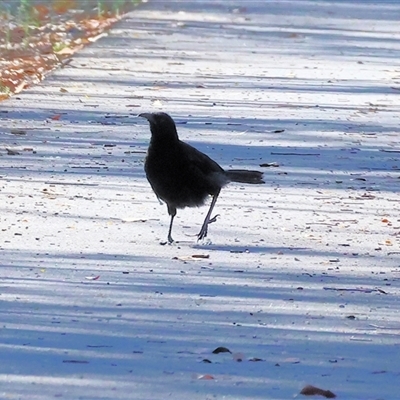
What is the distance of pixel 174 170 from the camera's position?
791cm

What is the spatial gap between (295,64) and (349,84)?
62.7 inches

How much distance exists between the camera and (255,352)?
237 inches

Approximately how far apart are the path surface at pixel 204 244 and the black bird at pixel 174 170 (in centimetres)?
24

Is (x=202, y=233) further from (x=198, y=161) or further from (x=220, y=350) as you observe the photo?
(x=220, y=350)

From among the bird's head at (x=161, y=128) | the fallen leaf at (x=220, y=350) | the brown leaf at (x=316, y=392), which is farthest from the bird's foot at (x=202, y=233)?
the brown leaf at (x=316, y=392)

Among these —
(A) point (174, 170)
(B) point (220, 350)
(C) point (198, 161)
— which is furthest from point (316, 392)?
(C) point (198, 161)

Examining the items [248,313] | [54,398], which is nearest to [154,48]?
[248,313]

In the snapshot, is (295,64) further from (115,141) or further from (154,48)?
(115,141)

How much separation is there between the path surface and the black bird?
24 centimetres

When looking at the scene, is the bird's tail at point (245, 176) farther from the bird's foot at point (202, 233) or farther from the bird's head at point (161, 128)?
the bird's head at point (161, 128)

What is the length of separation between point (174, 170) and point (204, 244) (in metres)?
0.43

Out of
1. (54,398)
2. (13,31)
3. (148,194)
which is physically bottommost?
(13,31)

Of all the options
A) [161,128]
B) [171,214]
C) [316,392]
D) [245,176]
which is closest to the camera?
[316,392]

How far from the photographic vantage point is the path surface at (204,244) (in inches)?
228
